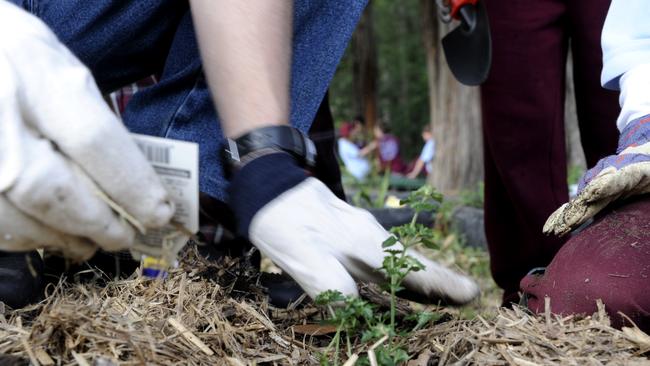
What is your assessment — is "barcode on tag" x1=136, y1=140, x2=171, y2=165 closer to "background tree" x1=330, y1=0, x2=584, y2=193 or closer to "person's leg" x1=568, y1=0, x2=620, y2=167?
"person's leg" x1=568, y1=0, x2=620, y2=167

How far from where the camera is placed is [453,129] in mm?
7129

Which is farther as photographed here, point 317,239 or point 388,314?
point 388,314

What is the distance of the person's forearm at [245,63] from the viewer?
1217 millimetres

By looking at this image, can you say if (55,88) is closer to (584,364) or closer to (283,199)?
(283,199)

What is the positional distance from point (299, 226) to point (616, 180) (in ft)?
2.09

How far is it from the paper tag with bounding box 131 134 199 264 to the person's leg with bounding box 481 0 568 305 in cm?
166

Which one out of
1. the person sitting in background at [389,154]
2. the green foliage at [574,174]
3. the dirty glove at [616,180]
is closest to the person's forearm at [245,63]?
the dirty glove at [616,180]

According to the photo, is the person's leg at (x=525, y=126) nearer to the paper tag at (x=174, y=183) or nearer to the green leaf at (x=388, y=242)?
the green leaf at (x=388, y=242)

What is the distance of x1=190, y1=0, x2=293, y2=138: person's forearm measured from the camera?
122 cm

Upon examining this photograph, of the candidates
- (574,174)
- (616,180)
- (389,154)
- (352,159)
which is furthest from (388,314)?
(389,154)

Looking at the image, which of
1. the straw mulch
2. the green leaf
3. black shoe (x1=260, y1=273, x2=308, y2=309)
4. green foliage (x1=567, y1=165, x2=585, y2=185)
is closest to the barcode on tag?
the straw mulch

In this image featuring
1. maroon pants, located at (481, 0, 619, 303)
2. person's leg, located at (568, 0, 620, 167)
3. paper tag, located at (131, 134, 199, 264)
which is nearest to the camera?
paper tag, located at (131, 134, 199, 264)

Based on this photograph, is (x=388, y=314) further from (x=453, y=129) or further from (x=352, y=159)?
(x=352, y=159)

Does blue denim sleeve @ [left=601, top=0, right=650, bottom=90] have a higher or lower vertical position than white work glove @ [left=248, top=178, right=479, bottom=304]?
higher
